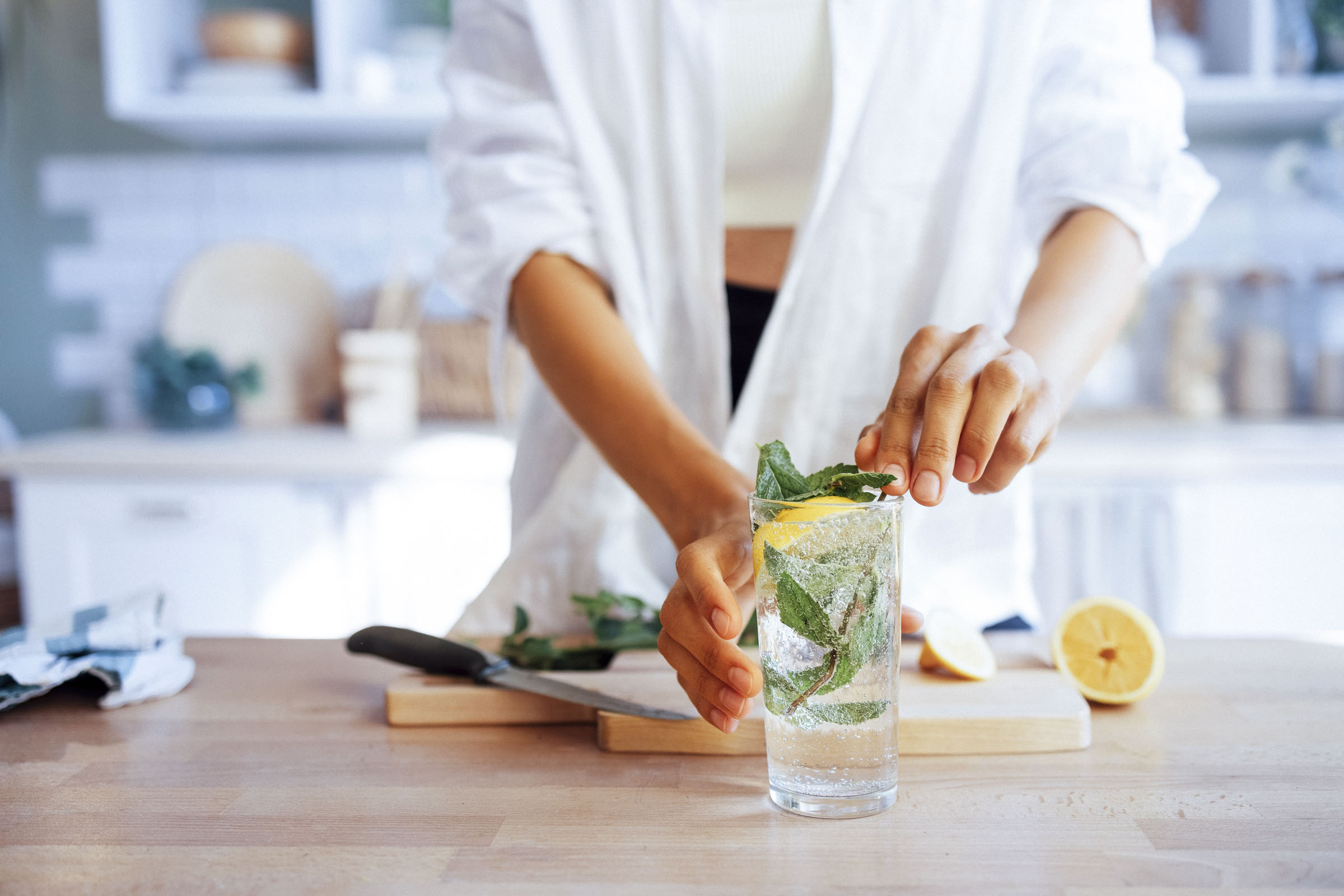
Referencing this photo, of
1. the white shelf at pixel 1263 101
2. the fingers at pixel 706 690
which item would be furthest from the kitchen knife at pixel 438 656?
the white shelf at pixel 1263 101

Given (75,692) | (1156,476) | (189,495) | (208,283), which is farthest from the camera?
(208,283)

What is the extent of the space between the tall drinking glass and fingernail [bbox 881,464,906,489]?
7cm

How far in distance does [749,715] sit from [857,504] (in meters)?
0.23

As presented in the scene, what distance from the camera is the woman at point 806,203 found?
3.34 ft

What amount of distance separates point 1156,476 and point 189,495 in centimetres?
198

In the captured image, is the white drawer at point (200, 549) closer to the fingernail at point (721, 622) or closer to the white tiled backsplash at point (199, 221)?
the white tiled backsplash at point (199, 221)

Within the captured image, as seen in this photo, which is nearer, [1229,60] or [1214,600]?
[1214,600]

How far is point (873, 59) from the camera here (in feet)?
3.49

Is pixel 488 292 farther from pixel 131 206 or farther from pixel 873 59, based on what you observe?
pixel 131 206

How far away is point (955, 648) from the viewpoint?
33.6 inches

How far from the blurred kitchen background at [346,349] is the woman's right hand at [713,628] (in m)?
1.54

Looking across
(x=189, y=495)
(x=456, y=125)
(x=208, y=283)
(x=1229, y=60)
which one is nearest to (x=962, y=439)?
(x=456, y=125)

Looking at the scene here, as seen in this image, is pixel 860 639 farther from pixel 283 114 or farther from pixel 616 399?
pixel 283 114

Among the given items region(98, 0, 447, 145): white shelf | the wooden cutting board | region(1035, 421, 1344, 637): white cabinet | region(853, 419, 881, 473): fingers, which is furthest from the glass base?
region(98, 0, 447, 145): white shelf
